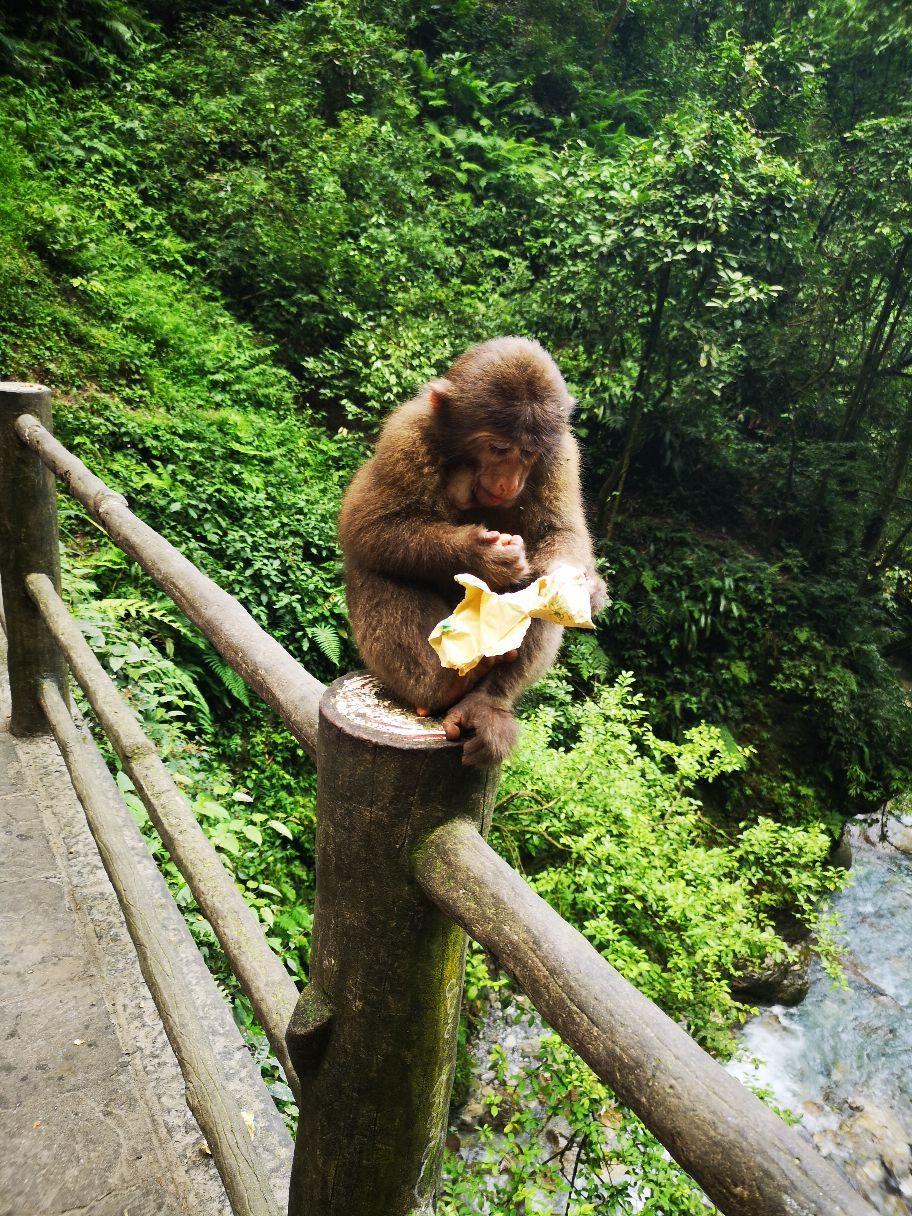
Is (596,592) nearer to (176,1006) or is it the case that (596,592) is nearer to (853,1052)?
(176,1006)

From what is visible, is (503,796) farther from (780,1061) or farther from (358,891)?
(358,891)

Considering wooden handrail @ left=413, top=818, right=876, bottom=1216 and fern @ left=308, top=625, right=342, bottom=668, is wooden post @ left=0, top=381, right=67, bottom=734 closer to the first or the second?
wooden handrail @ left=413, top=818, right=876, bottom=1216

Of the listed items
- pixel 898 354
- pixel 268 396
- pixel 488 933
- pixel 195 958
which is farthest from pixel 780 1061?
pixel 898 354

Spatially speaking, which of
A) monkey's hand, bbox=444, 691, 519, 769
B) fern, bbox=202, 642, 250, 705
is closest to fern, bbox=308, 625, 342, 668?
fern, bbox=202, 642, 250, 705

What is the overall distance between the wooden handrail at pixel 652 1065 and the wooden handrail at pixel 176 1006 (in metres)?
0.82

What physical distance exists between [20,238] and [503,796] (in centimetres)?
A: 583

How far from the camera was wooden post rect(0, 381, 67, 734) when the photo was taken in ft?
8.32

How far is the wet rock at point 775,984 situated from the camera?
604 cm

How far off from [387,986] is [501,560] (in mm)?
875

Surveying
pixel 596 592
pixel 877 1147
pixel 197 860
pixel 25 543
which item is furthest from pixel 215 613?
pixel 877 1147

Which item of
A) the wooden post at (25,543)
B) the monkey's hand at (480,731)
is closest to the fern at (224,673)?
the wooden post at (25,543)

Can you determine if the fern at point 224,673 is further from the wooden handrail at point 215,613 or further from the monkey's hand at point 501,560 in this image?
the monkey's hand at point 501,560

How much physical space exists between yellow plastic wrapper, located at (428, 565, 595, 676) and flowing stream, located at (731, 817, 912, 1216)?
14.3 feet

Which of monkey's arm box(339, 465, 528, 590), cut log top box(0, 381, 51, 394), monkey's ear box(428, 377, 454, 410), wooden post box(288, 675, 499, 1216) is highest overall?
monkey's ear box(428, 377, 454, 410)
